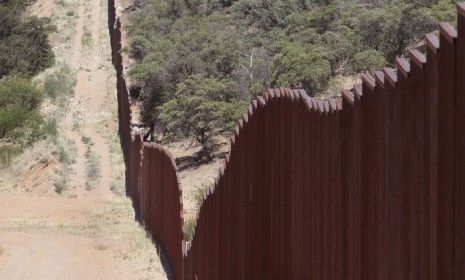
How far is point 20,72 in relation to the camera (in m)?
56.0

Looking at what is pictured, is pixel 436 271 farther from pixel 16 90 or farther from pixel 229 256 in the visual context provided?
pixel 16 90

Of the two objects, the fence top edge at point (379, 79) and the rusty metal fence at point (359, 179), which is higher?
the fence top edge at point (379, 79)

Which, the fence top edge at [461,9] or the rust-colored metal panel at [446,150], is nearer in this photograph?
the fence top edge at [461,9]

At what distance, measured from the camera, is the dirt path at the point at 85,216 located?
61.6ft

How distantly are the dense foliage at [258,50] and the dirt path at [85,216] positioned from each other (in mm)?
3198

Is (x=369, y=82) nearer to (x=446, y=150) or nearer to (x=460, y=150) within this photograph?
(x=446, y=150)

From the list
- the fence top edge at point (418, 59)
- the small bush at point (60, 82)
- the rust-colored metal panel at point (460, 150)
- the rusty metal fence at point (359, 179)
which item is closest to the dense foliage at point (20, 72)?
the small bush at point (60, 82)

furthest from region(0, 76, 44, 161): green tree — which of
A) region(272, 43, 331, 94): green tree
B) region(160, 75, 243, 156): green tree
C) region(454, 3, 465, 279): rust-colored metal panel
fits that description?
region(454, 3, 465, 279): rust-colored metal panel

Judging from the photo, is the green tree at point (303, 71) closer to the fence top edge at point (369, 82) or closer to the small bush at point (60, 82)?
the fence top edge at point (369, 82)

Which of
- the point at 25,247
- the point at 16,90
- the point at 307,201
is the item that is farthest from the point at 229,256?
the point at 16,90

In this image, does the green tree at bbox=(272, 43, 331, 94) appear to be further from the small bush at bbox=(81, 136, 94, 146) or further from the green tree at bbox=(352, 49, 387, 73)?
the small bush at bbox=(81, 136, 94, 146)

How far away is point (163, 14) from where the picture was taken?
50.7 metres

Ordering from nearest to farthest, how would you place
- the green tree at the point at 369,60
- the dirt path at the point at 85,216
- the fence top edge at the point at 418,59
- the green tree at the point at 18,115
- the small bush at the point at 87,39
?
1. the fence top edge at the point at 418,59
2. the dirt path at the point at 85,216
3. the green tree at the point at 369,60
4. the green tree at the point at 18,115
5. the small bush at the point at 87,39

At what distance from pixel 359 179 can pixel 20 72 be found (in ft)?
173
